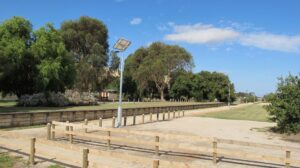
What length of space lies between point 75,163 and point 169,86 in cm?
8256

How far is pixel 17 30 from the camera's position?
43.7 m

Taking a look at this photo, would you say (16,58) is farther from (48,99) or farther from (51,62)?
(48,99)

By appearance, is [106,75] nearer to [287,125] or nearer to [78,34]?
[78,34]

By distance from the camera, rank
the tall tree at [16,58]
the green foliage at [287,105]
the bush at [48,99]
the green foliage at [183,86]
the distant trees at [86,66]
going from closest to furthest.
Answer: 1. the green foliage at [287,105]
2. the tall tree at [16,58]
3. the bush at [48,99]
4. the distant trees at [86,66]
5. the green foliage at [183,86]

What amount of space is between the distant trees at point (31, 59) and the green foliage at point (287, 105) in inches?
1181

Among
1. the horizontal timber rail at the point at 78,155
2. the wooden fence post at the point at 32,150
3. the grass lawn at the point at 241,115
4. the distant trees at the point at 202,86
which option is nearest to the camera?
the horizontal timber rail at the point at 78,155

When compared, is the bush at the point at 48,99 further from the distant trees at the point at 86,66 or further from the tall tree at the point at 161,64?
the tall tree at the point at 161,64

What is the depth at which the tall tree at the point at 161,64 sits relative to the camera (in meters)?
84.5

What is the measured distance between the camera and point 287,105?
66.7 feet

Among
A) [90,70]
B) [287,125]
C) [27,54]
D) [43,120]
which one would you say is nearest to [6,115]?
[43,120]

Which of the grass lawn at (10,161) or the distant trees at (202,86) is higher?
the distant trees at (202,86)

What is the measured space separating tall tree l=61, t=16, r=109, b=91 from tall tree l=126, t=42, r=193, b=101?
11.2m

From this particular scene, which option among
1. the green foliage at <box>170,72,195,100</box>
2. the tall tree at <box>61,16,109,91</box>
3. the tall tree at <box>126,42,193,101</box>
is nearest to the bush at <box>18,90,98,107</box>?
the tall tree at <box>61,16,109,91</box>

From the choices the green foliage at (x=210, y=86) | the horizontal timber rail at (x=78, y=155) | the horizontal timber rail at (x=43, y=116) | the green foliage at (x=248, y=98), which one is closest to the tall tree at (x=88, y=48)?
the green foliage at (x=210, y=86)
